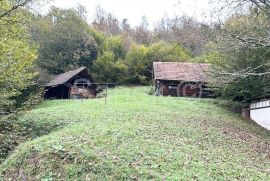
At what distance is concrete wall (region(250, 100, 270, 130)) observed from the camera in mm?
17031

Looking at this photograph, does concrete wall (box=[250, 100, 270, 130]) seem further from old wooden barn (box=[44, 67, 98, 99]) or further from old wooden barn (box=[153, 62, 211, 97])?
old wooden barn (box=[44, 67, 98, 99])

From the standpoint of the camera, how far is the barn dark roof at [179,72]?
29.2m

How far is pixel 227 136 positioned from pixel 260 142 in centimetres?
133

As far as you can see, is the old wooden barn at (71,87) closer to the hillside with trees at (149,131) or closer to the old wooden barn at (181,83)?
the hillside with trees at (149,131)

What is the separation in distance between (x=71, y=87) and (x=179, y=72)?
34.1 ft

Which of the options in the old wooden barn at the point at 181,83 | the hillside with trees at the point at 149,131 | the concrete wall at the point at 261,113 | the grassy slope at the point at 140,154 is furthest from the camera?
the old wooden barn at the point at 181,83

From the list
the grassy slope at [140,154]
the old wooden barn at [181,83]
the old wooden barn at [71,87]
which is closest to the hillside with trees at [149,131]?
the grassy slope at [140,154]

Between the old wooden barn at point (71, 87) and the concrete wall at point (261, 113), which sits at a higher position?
the old wooden barn at point (71, 87)

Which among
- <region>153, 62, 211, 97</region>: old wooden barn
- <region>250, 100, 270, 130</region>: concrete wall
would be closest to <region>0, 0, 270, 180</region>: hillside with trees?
<region>250, 100, 270, 130</region>: concrete wall

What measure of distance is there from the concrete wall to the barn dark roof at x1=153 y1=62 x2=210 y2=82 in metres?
9.38

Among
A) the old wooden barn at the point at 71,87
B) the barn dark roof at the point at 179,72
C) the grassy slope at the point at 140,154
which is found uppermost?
the barn dark roof at the point at 179,72

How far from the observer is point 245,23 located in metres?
14.7

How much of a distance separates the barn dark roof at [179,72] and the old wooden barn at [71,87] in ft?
22.7

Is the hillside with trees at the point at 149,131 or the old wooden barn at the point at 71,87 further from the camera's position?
the old wooden barn at the point at 71,87
